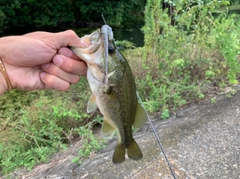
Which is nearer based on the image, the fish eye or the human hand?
the fish eye

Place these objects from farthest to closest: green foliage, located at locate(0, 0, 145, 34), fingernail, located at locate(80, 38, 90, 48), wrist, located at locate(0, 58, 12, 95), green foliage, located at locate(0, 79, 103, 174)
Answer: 1. green foliage, located at locate(0, 0, 145, 34)
2. green foliage, located at locate(0, 79, 103, 174)
3. wrist, located at locate(0, 58, 12, 95)
4. fingernail, located at locate(80, 38, 90, 48)

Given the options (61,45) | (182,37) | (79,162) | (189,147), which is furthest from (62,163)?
(182,37)

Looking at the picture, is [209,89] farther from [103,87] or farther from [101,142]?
[103,87]

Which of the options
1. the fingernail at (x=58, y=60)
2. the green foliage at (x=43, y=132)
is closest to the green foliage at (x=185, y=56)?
the green foliage at (x=43, y=132)

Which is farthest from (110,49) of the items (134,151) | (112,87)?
(134,151)

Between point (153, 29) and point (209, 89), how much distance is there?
1372 millimetres

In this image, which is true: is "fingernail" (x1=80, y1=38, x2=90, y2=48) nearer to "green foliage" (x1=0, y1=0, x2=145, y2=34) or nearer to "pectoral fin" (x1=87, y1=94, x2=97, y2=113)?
"pectoral fin" (x1=87, y1=94, x2=97, y2=113)

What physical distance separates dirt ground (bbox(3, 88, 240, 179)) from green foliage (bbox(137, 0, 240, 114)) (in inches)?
17.6

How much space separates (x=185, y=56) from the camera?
480 centimetres

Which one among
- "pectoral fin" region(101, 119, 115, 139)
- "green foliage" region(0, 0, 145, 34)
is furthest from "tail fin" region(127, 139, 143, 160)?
"green foliage" region(0, 0, 145, 34)

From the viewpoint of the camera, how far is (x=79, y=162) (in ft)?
11.0

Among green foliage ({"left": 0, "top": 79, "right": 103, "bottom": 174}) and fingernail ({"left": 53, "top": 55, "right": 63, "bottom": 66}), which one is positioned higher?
fingernail ({"left": 53, "top": 55, "right": 63, "bottom": 66})

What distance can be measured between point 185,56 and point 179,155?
2.03m

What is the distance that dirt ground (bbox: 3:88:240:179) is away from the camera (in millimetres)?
3119
